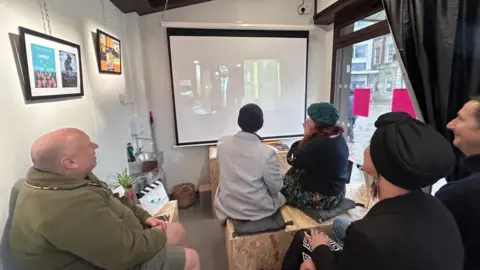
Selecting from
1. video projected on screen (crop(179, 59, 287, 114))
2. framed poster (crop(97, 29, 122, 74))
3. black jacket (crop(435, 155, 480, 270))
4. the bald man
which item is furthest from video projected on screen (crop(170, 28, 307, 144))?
black jacket (crop(435, 155, 480, 270))

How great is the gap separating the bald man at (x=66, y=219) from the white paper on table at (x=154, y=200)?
2.82 ft

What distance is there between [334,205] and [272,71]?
2.00 metres

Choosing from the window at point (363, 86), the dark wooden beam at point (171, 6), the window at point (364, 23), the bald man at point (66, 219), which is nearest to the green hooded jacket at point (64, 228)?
the bald man at point (66, 219)

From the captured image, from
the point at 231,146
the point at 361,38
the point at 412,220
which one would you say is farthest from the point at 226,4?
the point at 412,220

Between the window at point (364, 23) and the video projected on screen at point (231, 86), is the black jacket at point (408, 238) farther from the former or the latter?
the video projected on screen at point (231, 86)

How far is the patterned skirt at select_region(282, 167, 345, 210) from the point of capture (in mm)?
1817

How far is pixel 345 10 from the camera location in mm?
2758

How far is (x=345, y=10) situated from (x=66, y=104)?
285cm

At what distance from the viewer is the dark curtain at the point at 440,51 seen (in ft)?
4.11

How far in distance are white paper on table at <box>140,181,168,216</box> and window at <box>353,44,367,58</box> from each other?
2485mm

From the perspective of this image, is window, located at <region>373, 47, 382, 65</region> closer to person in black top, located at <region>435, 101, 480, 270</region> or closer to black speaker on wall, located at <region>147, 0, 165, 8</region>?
person in black top, located at <region>435, 101, 480, 270</region>

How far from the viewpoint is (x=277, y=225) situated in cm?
169

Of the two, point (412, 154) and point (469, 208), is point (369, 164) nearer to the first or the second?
point (412, 154)

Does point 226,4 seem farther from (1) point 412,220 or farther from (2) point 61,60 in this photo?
(1) point 412,220
